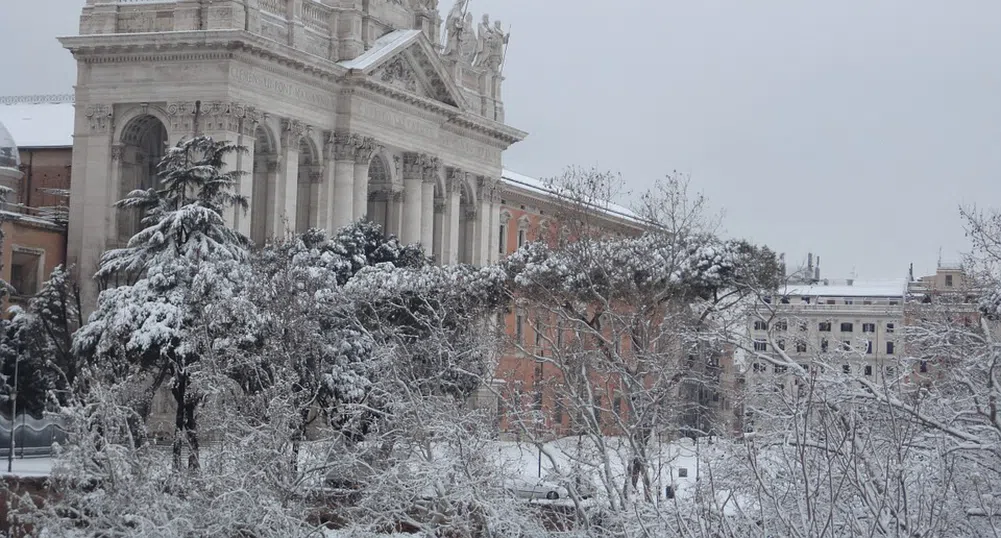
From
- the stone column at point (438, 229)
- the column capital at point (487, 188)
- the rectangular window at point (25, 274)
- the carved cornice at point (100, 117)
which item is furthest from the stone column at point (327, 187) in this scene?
the column capital at point (487, 188)

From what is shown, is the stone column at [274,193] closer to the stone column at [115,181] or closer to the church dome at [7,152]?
the stone column at [115,181]

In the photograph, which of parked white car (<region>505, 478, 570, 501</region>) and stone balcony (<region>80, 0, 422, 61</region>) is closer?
parked white car (<region>505, 478, 570, 501</region>)

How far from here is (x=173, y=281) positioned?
40.1 meters

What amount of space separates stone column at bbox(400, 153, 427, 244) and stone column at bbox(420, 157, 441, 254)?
0.48 m

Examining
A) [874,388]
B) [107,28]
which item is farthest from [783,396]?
[107,28]

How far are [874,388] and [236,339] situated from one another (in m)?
20.0

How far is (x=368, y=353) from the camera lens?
3844 centimetres

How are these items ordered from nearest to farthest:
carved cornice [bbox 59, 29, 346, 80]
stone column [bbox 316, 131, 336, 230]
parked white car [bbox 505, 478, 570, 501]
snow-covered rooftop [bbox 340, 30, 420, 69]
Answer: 1. parked white car [bbox 505, 478, 570, 501]
2. carved cornice [bbox 59, 29, 346, 80]
3. stone column [bbox 316, 131, 336, 230]
4. snow-covered rooftop [bbox 340, 30, 420, 69]

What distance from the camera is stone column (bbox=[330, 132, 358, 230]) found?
57562mm

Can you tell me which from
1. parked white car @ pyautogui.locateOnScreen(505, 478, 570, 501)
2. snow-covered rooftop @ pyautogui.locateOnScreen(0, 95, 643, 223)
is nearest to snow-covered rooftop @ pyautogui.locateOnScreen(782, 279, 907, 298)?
snow-covered rooftop @ pyautogui.locateOnScreen(0, 95, 643, 223)

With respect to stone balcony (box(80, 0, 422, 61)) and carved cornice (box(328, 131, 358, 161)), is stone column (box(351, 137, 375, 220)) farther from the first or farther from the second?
stone balcony (box(80, 0, 422, 61))

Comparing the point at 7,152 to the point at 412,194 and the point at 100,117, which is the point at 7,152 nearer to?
the point at 100,117

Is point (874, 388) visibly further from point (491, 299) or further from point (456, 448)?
point (491, 299)

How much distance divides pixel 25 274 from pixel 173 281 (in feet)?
51.7
